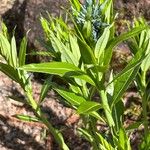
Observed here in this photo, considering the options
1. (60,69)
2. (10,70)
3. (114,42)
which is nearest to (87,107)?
(60,69)

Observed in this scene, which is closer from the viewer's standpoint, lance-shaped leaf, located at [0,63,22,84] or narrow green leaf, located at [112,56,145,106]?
narrow green leaf, located at [112,56,145,106]

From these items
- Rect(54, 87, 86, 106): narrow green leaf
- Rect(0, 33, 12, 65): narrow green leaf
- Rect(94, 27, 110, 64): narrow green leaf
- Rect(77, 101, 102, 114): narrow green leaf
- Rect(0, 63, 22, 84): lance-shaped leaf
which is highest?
Rect(94, 27, 110, 64): narrow green leaf

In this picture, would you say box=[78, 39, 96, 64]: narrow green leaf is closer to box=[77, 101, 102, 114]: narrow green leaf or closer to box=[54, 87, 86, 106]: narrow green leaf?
box=[77, 101, 102, 114]: narrow green leaf

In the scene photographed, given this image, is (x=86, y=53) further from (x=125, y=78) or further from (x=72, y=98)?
(x=72, y=98)

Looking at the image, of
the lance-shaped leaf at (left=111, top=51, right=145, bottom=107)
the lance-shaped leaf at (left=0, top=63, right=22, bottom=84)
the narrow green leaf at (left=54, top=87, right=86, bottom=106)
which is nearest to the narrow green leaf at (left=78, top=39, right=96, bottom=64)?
the lance-shaped leaf at (left=111, top=51, right=145, bottom=107)

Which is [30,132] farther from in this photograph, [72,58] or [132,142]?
[72,58]

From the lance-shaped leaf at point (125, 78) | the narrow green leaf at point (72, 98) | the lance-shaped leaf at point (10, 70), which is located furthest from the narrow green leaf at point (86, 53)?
the lance-shaped leaf at point (10, 70)

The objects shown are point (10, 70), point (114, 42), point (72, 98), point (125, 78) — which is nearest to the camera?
point (114, 42)

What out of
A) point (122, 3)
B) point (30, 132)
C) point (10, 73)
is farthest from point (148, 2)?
point (10, 73)

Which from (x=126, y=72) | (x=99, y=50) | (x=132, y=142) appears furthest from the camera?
(x=132, y=142)

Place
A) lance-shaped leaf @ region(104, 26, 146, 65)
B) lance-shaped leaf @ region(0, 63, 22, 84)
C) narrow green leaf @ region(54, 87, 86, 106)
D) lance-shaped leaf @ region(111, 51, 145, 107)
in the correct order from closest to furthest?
lance-shaped leaf @ region(104, 26, 146, 65), lance-shaped leaf @ region(111, 51, 145, 107), narrow green leaf @ region(54, 87, 86, 106), lance-shaped leaf @ region(0, 63, 22, 84)

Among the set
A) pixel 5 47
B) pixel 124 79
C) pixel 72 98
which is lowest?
pixel 72 98
